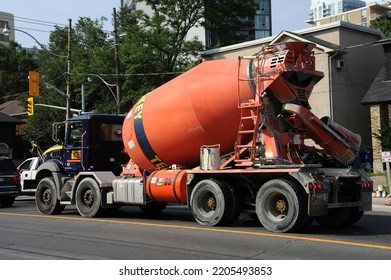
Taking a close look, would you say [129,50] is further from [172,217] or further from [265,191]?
[265,191]

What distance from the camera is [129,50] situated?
34281mm

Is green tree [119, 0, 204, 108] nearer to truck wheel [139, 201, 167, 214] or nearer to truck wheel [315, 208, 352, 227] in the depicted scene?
truck wheel [139, 201, 167, 214]

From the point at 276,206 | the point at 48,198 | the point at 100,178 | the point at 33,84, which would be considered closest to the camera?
the point at 276,206

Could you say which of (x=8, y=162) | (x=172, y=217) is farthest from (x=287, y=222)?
(x=8, y=162)

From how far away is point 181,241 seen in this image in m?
8.76

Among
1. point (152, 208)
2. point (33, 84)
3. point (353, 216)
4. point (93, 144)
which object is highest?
point (33, 84)

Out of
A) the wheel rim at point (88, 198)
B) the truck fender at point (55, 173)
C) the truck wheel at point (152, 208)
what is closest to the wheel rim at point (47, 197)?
the truck fender at point (55, 173)

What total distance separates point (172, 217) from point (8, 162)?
927 centimetres

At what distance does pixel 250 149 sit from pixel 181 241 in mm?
2533

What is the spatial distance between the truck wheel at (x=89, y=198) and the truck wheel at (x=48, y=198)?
1.11m

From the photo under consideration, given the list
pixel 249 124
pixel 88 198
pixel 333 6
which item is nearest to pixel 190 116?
pixel 249 124

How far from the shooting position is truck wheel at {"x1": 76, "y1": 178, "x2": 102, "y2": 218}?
501 inches

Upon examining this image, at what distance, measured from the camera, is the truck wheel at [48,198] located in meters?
14.0

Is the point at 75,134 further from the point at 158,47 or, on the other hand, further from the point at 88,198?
the point at 158,47
